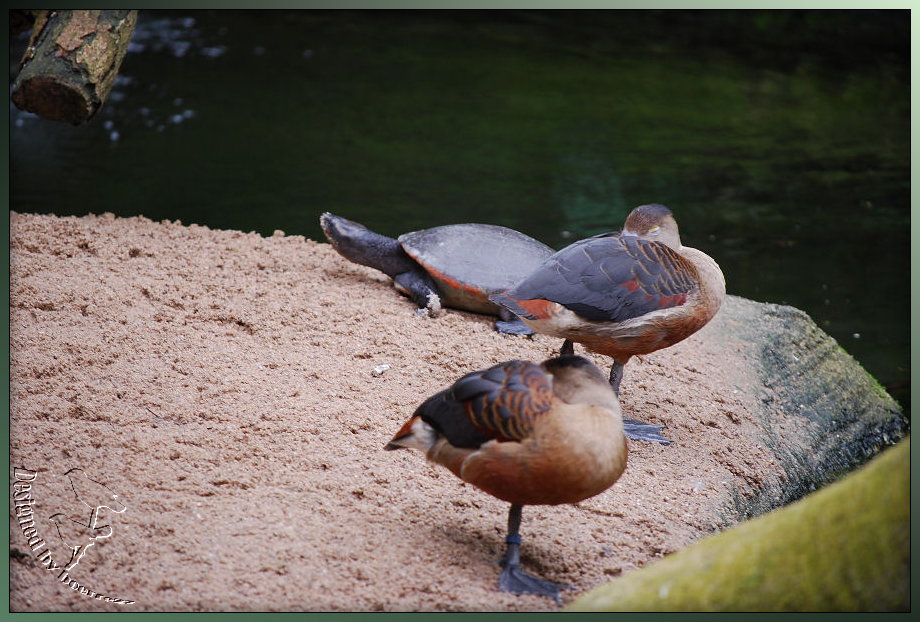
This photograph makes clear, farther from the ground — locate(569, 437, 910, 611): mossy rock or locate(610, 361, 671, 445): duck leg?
locate(569, 437, 910, 611): mossy rock

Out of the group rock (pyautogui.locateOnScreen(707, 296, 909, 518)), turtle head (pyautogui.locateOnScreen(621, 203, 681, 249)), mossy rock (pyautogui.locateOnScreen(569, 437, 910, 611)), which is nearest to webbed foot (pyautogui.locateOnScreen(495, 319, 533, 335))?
turtle head (pyautogui.locateOnScreen(621, 203, 681, 249))

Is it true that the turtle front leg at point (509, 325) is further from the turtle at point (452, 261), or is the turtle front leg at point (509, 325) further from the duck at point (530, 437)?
the duck at point (530, 437)

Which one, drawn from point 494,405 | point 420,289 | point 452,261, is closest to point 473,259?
point 452,261

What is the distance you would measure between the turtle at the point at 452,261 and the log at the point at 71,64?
1488 mm

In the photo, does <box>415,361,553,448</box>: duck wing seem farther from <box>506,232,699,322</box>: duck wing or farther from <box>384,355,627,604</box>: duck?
<box>506,232,699,322</box>: duck wing

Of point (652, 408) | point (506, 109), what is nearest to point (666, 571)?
point (652, 408)

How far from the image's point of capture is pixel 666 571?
5.98ft

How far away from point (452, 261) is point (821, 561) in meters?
2.92

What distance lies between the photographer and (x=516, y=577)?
7.67 ft

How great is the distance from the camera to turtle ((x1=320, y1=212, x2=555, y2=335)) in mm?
→ 4273

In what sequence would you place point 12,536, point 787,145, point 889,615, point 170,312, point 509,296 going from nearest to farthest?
point 889,615, point 12,536, point 509,296, point 170,312, point 787,145

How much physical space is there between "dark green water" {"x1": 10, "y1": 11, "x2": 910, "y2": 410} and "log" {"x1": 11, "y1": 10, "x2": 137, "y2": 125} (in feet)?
9.34

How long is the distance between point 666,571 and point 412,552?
0.86 m

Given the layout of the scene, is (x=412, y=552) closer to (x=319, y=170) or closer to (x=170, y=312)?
(x=170, y=312)
